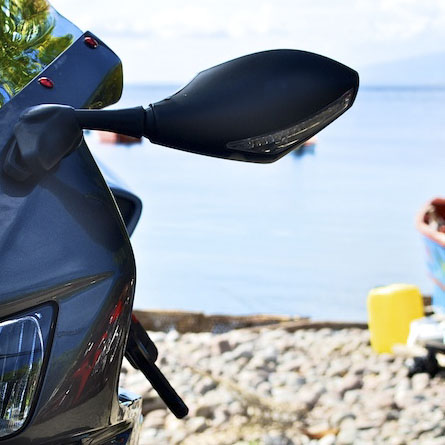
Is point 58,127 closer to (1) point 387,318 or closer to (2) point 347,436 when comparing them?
(2) point 347,436

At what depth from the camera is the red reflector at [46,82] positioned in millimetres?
997

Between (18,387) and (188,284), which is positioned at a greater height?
(18,387)

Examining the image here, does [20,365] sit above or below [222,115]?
below

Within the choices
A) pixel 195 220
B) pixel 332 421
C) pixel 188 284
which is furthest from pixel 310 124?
pixel 195 220

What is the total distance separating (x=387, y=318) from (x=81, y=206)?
4.54 meters

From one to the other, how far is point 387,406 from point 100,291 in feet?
11.2

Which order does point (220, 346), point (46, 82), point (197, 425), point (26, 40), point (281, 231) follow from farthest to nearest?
point (281, 231) < point (220, 346) < point (197, 425) < point (26, 40) < point (46, 82)

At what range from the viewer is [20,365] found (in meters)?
0.90

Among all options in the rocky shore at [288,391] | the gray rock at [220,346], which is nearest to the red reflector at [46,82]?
the rocky shore at [288,391]

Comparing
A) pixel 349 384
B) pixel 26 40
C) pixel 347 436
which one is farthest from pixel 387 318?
pixel 26 40

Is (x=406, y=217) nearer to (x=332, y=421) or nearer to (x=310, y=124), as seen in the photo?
(x=332, y=421)

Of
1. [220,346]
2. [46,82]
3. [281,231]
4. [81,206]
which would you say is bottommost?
[281,231]

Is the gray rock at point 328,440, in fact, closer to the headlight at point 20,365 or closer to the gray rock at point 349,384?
the gray rock at point 349,384

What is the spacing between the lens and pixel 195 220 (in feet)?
33.4
